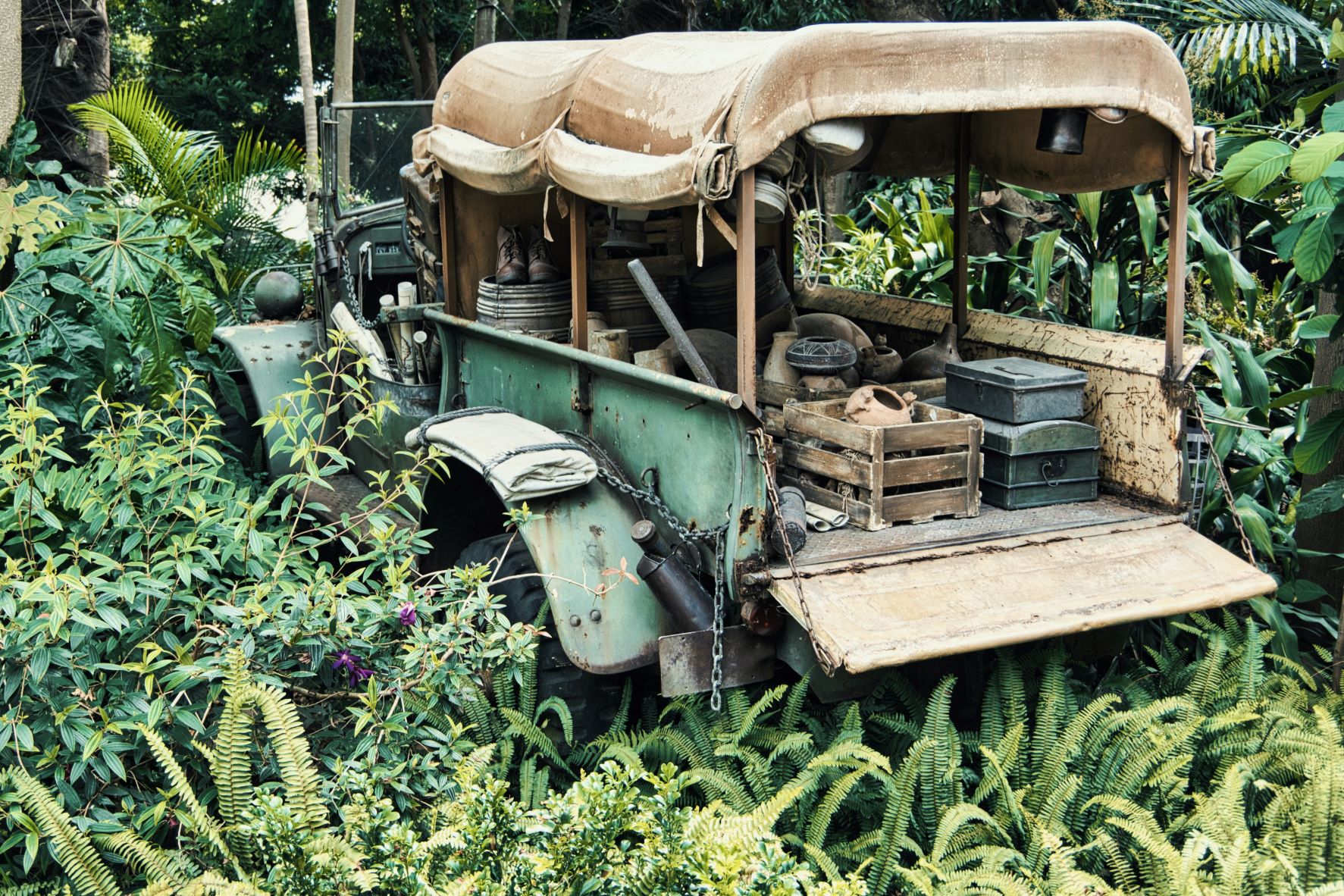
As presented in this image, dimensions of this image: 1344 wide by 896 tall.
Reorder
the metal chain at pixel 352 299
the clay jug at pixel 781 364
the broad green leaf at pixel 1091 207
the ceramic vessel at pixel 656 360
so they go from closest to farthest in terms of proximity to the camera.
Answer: the ceramic vessel at pixel 656 360 < the clay jug at pixel 781 364 < the broad green leaf at pixel 1091 207 < the metal chain at pixel 352 299

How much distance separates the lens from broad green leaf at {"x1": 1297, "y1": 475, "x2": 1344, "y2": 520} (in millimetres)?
4301

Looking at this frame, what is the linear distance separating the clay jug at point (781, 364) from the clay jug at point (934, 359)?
21.5 inches

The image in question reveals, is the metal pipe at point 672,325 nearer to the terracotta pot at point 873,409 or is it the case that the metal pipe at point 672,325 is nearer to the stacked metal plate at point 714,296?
the terracotta pot at point 873,409

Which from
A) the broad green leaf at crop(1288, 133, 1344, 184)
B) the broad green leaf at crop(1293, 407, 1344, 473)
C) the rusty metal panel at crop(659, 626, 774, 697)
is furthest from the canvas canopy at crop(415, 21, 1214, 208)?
the rusty metal panel at crop(659, 626, 774, 697)

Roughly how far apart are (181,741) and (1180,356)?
3.19m

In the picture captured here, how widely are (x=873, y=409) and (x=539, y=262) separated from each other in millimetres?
1657

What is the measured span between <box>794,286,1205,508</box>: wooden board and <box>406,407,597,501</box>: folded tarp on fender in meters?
1.73

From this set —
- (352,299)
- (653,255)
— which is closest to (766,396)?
(653,255)

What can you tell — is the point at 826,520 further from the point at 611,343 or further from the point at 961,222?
the point at 961,222

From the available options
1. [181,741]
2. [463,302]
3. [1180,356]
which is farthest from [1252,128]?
[181,741]

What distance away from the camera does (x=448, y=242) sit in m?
5.33

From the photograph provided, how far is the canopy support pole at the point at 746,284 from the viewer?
335 centimetres

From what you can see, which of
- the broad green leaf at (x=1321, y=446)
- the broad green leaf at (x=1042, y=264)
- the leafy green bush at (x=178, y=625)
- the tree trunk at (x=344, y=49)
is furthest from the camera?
the tree trunk at (x=344, y=49)

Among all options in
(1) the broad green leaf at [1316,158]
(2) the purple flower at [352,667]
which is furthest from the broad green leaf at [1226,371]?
(2) the purple flower at [352,667]
